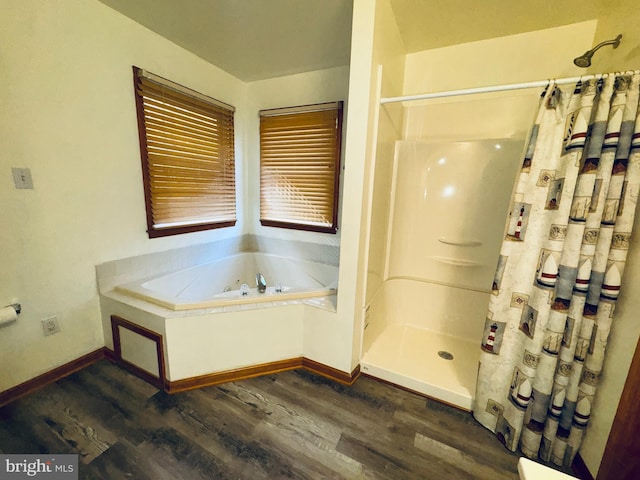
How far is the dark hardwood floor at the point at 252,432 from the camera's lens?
3.79 feet

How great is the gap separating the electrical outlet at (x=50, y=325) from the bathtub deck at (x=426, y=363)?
198cm

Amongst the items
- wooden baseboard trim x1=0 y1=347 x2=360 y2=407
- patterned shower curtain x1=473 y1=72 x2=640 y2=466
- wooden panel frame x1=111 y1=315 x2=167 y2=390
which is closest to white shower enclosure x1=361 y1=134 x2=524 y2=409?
wooden baseboard trim x1=0 y1=347 x2=360 y2=407

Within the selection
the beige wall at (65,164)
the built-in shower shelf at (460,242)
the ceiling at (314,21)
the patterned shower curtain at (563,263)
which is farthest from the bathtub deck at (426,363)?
the ceiling at (314,21)

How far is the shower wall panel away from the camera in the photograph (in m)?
1.83

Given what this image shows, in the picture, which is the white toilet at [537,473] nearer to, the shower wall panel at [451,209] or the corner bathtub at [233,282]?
the corner bathtub at [233,282]

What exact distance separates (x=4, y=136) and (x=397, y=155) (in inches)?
93.5

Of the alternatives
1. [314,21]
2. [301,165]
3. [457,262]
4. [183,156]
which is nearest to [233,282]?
[183,156]

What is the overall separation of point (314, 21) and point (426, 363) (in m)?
2.44

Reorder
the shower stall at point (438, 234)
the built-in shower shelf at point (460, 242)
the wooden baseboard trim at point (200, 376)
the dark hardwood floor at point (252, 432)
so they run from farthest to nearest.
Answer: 1. the built-in shower shelf at point (460, 242)
2. the shower stall at point (438, 234)
3. the wooden baseboard trim at point (200, 376)
4. the dark hardwood floor at point (252, 432)

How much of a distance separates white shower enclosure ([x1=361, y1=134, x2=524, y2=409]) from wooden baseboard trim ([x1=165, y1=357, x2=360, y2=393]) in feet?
0.62

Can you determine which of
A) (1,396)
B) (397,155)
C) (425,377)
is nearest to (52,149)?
(1,396)

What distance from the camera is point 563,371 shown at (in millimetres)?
1141

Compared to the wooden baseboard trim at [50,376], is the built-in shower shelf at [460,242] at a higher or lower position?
higher

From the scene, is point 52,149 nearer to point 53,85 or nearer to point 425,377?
point 53,85
